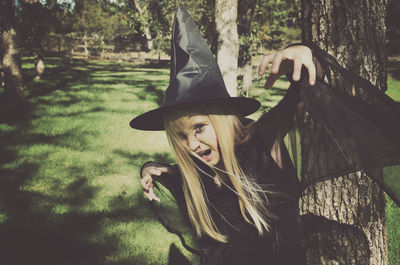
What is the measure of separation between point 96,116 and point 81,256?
5.98m

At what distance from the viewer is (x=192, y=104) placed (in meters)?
1.63

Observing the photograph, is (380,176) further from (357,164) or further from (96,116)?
(96,116)

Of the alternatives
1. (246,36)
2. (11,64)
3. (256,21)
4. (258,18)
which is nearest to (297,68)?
(246,36)

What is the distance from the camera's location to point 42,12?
12062 mm

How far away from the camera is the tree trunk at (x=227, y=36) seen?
17.1 ft

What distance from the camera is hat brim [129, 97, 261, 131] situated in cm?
156

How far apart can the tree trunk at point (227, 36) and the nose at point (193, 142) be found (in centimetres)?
389

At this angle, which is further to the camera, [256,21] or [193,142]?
[256,21]

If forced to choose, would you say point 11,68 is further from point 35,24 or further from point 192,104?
point 192,104

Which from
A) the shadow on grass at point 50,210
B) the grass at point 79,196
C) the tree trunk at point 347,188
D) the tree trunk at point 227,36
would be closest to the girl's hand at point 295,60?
the tree trunk at point 347,188

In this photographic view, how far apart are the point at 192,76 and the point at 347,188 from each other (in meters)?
1.25

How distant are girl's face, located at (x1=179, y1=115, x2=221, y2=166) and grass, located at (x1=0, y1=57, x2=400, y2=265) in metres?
0.75

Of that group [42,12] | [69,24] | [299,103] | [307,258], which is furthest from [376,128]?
[69,24]

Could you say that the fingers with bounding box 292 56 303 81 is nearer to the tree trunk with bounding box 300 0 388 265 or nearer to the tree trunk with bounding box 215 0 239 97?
the tree trunk with bounding box 300 0 388 265
